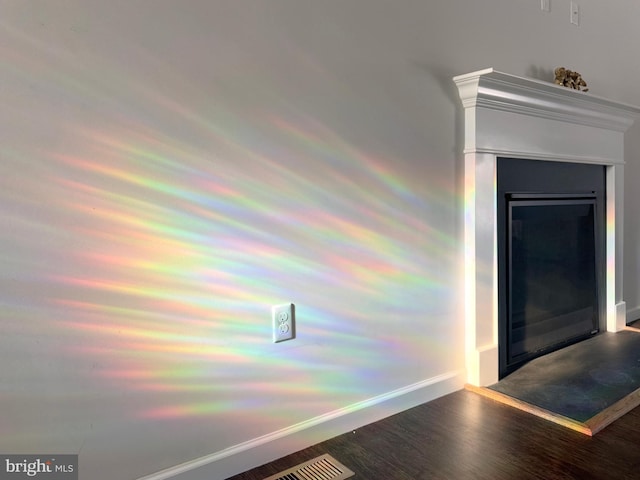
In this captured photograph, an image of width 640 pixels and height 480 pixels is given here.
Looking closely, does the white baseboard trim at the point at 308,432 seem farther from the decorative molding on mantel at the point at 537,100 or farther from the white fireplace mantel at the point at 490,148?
the decorative molding on mantel at the point at 537,100

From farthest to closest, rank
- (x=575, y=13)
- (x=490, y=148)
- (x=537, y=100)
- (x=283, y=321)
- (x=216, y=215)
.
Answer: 1. (x=575, y=13)
2. (x=537, y=100)
3. (x=490, y=148)
4. (x=283, y=321)
5. (x=216, y=215)

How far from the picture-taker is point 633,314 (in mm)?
3020

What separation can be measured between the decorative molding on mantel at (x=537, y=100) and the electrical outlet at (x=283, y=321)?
1.13m

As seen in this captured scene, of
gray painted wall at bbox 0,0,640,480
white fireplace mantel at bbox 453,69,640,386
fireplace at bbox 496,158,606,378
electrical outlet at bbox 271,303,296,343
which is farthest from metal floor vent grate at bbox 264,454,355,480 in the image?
fireplace at bbox 496,158,606,378

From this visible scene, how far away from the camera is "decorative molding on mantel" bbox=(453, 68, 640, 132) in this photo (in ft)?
6.20

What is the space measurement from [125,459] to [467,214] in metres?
1.52

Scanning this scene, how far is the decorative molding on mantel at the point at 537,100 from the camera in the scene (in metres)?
1.89

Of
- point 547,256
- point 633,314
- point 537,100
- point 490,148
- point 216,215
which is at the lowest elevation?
point 633,314

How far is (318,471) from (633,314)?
100 inches

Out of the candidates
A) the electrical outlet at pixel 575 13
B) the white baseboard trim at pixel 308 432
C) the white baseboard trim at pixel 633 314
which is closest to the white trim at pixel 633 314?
the white baseboard trim at pixel 633 314

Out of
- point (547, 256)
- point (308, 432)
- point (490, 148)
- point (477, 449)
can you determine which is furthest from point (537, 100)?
point (308, 432)

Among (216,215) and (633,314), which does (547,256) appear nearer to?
(633,314)

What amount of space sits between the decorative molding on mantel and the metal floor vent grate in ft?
4.74

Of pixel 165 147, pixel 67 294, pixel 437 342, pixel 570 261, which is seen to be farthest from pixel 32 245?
pixel 570 261
